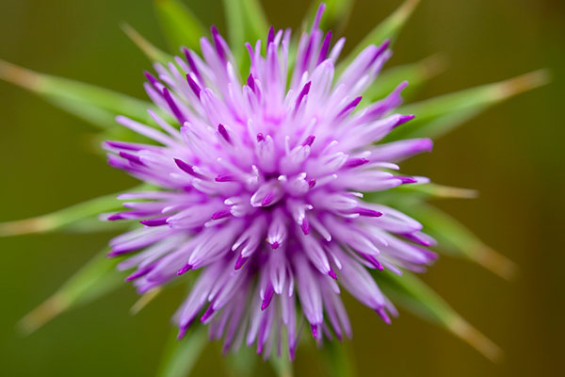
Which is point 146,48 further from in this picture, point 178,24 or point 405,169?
point 405,169

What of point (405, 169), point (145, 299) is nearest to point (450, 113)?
point (145, 299)

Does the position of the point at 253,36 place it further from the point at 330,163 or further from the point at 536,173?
the point at 536,173

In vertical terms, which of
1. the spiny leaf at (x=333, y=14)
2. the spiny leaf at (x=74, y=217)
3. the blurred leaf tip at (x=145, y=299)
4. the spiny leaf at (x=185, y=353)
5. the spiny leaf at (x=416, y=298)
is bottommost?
the spiny leaf at (x=416, y=298)

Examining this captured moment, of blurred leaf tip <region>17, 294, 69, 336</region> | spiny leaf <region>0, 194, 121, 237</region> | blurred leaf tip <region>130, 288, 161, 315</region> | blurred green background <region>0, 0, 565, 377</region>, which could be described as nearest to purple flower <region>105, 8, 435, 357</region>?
blurred leaf tip <region>130, 288, 161, 315</region>

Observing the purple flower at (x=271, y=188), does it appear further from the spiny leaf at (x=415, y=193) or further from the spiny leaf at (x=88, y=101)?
the spiny leaf at (x=88, y=101)

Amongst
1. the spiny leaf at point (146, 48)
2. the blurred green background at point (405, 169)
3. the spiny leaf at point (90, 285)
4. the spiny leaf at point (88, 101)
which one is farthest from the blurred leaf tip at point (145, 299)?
the blurred green background at point (405, 169)
